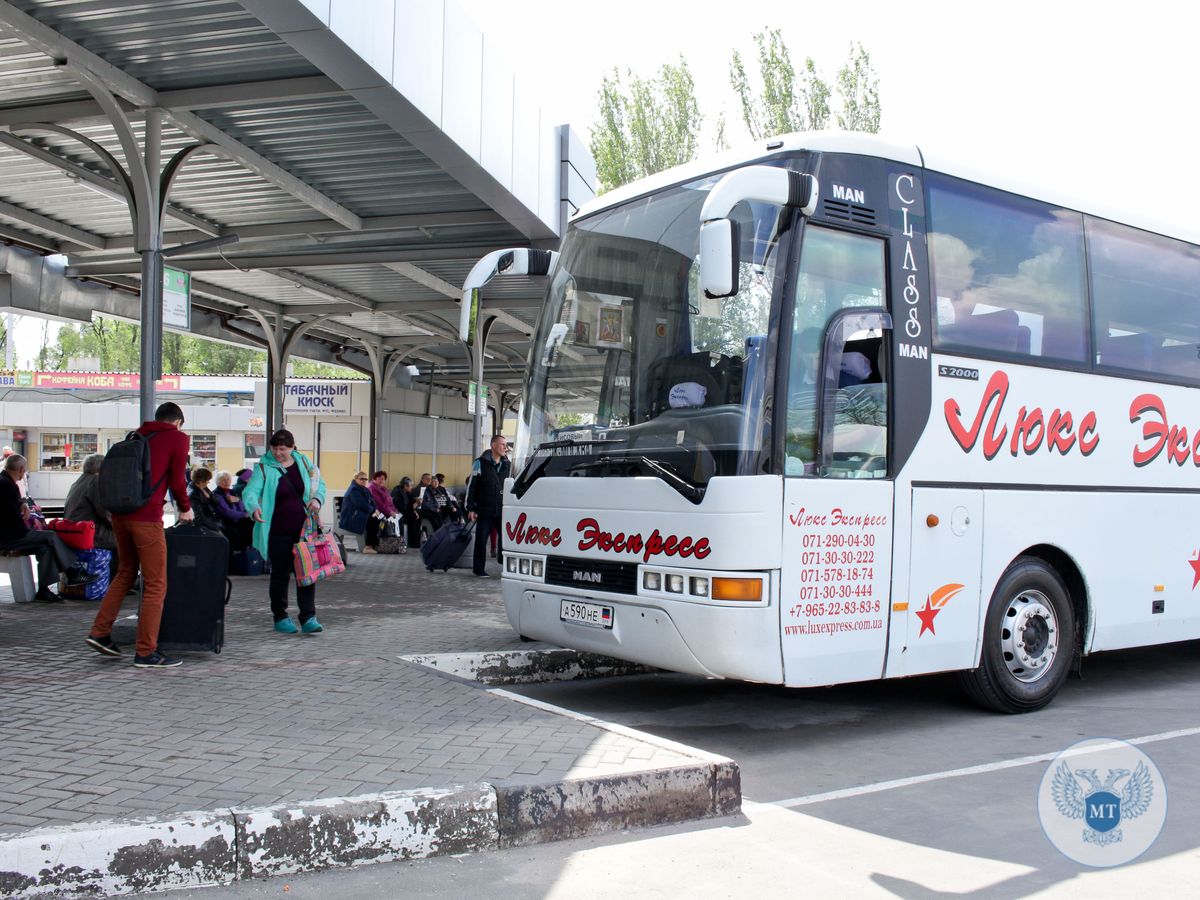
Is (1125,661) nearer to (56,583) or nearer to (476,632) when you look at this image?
(476,632)

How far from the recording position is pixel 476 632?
9492 millimetres

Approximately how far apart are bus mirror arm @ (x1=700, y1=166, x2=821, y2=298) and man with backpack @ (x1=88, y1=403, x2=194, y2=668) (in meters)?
3.76

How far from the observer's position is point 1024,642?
7.12 metres

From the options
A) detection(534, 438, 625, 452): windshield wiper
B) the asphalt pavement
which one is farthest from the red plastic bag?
detection(534, 438, 625, 452): windshield wiper

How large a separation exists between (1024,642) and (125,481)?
5933 millimetres

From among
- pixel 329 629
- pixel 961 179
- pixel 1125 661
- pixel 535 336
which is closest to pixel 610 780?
pixel 535 336

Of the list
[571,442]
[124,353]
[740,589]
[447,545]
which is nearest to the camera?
[740,589]

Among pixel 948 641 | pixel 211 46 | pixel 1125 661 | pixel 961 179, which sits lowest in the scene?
pixel 1125 661

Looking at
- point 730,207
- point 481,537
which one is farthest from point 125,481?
point 481,537

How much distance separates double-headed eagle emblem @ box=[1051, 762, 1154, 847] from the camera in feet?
16.0

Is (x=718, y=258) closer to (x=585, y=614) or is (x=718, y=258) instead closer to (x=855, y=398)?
(x=855, y=398)

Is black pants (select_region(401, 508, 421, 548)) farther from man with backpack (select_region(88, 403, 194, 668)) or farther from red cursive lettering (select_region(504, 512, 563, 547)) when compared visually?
red cursive lettering (select_region(504, 512, 563, 547))

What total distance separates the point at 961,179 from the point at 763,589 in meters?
3.06

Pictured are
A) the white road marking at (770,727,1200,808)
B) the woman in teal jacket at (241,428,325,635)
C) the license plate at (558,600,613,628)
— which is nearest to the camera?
the white road marking at (770,727,1200,808)
